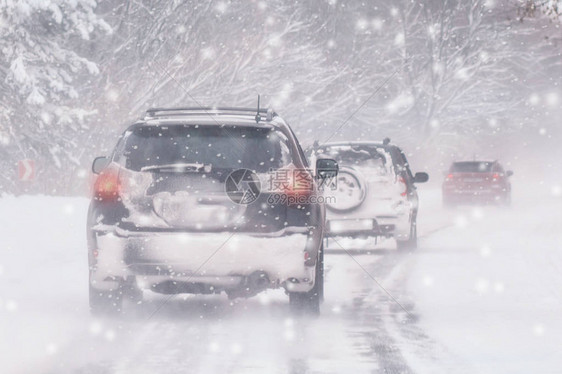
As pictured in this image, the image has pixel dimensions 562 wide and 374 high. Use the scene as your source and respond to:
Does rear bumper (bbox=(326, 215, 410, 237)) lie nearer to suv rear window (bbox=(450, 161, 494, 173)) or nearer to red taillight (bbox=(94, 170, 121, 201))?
red taillight (bbox=(94, 170, 121, 201))

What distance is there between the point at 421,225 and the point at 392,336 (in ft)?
59.8

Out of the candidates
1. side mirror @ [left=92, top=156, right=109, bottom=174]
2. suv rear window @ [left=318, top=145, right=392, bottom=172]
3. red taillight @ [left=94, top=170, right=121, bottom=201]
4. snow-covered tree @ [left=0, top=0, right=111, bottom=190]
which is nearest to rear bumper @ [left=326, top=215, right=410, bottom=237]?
suv rear window @ [left=318, top=145, right=392, bottom=172]

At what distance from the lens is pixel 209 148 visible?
35.8ft

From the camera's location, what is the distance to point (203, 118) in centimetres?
1100

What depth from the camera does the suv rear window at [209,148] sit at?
35.2 feet

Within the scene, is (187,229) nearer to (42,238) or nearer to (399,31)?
(42,238)

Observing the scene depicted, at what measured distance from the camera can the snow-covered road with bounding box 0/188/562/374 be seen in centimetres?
879

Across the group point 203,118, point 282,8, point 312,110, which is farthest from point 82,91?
point 203,118

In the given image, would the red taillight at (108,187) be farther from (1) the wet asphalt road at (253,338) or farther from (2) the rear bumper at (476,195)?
(2) the rear bumper at (476,195)

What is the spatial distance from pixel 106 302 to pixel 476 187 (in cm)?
2743

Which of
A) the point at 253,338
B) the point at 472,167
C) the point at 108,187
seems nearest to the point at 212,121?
the point at 108,187

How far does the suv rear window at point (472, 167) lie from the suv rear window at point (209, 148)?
27904mm

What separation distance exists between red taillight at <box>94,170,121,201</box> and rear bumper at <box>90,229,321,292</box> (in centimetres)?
30

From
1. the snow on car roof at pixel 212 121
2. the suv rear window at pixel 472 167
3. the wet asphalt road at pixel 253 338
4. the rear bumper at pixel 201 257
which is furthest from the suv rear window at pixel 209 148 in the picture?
the suv rear window at pixel 472 167
